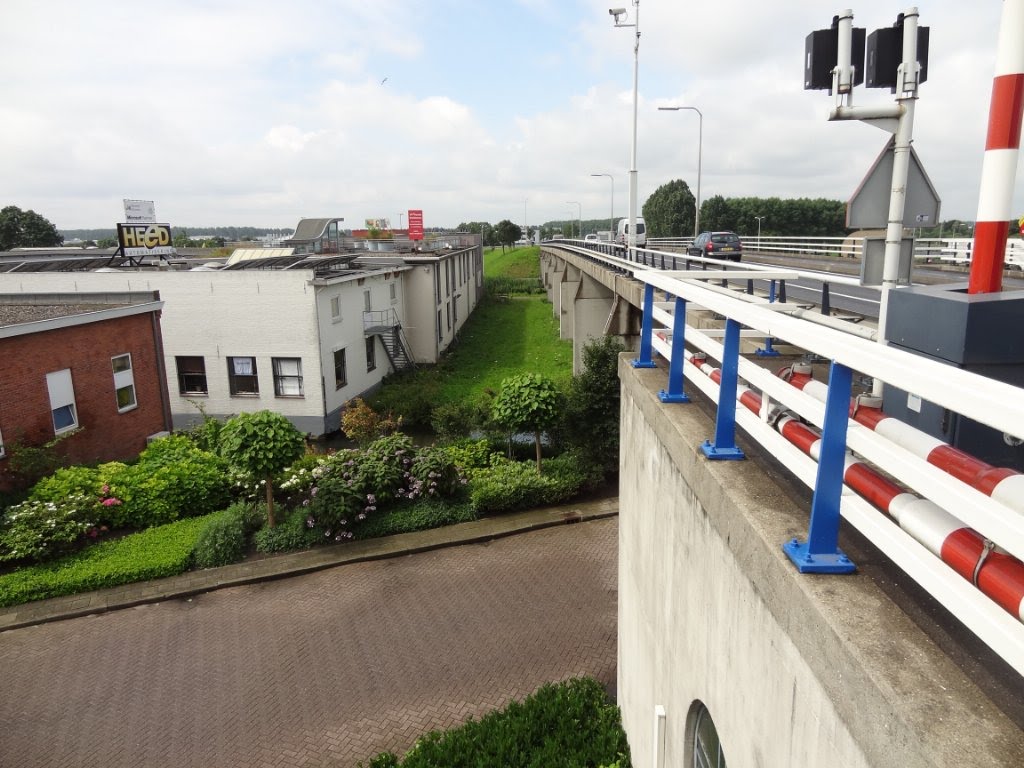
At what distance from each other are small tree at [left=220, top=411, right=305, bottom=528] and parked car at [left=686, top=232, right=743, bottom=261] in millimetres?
18470

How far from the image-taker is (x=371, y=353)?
28156 mm

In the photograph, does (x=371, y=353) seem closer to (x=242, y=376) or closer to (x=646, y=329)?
(x=242, y=376)

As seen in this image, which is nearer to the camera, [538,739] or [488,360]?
[538,739]

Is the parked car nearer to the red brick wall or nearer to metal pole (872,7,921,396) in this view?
the red brick wall

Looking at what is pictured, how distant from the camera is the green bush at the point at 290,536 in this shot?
14.4m

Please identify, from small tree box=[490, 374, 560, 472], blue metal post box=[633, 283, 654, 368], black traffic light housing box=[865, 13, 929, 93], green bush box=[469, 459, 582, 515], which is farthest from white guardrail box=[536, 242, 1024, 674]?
small tree box=[490, 374, 560, 472]

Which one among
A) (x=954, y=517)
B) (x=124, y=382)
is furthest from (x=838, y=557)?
(x=124, y=382)

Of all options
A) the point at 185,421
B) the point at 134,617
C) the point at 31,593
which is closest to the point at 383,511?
the point at 134,617

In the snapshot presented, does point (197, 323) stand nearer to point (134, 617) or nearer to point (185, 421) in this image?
point (185, 421)

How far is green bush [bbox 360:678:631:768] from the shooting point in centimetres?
736

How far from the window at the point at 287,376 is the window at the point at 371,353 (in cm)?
453

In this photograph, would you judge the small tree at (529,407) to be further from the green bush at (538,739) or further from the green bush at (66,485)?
the green bush at (66,485)

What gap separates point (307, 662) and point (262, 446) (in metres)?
5.29

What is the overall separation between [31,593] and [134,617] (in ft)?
7.32
